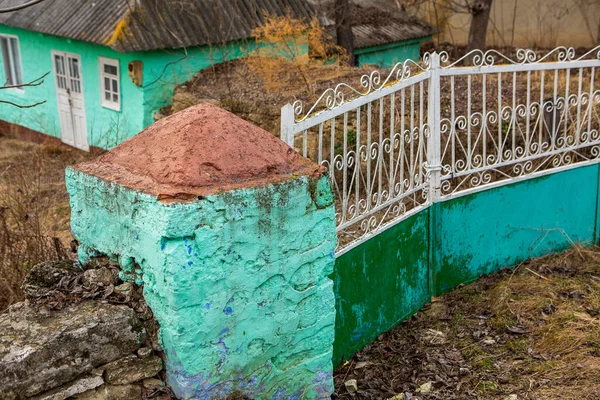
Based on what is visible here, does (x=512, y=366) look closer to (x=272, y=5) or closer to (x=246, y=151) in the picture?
(x=246, y=151)

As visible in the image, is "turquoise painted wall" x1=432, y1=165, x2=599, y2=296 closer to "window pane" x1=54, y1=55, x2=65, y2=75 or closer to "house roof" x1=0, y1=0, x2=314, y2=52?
"house roof" x1=0, y1=0, x2=314, y2=52

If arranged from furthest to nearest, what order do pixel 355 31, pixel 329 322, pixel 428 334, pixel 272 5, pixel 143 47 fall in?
1. pixel 355 31
2. pixel 272 5
3. pixel 143 47
4. pixel 428 334
5. pixel 329 322

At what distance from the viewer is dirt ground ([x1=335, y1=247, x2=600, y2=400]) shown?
4574mm

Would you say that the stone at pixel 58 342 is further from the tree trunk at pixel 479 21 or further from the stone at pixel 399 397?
the tree trunk at pixel 479 21

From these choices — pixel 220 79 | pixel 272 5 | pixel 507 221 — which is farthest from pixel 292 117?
pixel 272 5

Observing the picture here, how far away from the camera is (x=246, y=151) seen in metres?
3.29

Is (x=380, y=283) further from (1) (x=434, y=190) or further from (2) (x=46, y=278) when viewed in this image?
(2) (x=46, y=278)

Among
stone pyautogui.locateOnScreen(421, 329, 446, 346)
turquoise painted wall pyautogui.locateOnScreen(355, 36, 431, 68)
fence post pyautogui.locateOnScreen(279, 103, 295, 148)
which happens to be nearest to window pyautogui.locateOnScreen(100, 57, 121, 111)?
turquoise painted wall pyautogui.locateOnScreen(355, 36, 431, 68)

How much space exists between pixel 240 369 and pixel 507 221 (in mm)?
3768

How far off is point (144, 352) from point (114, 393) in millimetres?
206

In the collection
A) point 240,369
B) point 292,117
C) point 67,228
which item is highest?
point 292,117

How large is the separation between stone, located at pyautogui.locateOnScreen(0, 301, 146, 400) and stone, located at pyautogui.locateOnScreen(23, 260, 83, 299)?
0.26ft

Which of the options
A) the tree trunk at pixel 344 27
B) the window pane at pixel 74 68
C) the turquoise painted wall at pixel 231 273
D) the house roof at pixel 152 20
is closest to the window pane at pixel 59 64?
the window pane at pixel 74 68

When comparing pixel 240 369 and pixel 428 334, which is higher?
pixel 240 369
